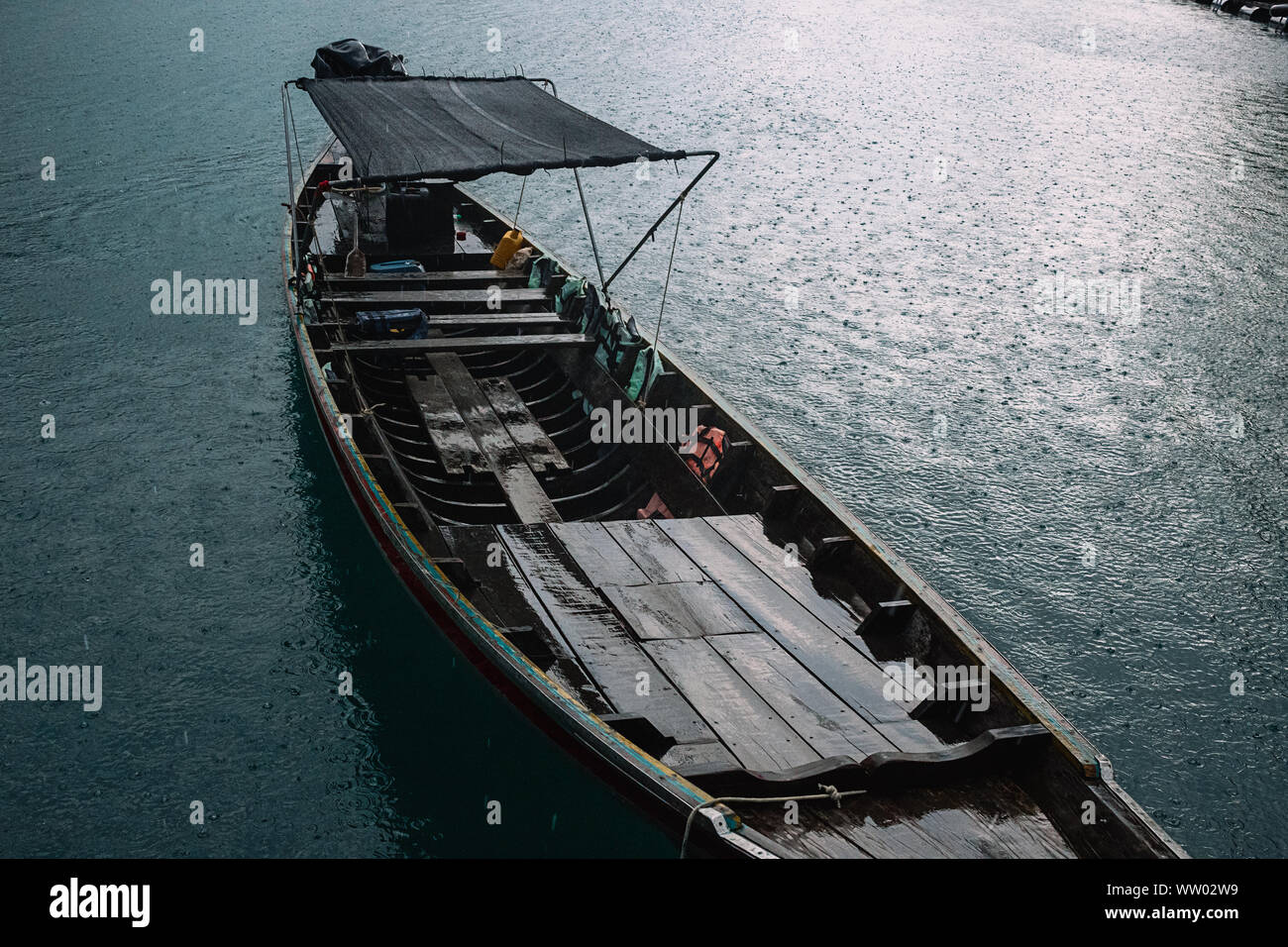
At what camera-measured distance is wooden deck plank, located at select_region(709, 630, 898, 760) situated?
23.7 ft

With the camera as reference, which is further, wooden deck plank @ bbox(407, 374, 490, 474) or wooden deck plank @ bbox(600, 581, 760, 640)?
wooden deck plank @ bbox(407, 374, 490, 474)

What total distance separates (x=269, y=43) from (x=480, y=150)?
94.8ft

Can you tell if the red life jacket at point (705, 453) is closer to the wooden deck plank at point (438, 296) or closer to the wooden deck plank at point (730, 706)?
the wooden deck plank at point (730, 706)

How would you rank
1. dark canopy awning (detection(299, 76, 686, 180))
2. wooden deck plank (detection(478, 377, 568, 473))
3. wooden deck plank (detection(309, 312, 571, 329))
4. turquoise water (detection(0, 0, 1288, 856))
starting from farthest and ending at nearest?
1. wooden deck plank (detection(309, 312, 571, 329))
2. wooden deck plank (detection(478, 377, 568, 473))
3. dark canopy awning (detection(299, 76, 686, 180))
4. turquoise water (detection(0, 0, 1288, 856))

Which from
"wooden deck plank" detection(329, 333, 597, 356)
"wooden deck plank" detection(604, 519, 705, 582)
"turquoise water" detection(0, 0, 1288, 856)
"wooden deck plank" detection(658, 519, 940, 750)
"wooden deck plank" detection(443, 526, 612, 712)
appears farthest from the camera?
"wooden deck plank" detection(329, 333, 597, 356)

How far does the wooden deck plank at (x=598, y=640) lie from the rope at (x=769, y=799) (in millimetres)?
972

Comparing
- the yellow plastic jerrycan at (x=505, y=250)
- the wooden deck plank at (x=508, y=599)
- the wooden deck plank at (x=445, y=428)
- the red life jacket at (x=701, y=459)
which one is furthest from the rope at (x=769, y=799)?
the yellow plastic jerrycan at (x=505, y=250)

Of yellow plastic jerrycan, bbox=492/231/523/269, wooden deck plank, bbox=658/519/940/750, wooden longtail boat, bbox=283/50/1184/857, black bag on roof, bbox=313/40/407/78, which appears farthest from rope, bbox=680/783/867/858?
black bag on roof, bbox=313/40/407/78

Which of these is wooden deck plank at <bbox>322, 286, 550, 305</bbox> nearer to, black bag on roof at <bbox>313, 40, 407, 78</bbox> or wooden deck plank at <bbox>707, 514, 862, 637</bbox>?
black bag on roof at <bbox>313, 40, 407, 78</bbox>

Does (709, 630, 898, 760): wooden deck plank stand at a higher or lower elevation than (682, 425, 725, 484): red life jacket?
lower

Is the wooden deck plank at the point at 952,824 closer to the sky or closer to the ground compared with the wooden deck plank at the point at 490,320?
closer to the ground

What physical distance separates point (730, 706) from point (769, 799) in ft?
4.86

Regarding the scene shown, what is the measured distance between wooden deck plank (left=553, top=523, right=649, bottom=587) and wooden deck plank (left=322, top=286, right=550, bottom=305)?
5393mm

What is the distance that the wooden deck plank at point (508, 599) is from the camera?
25.8ft
